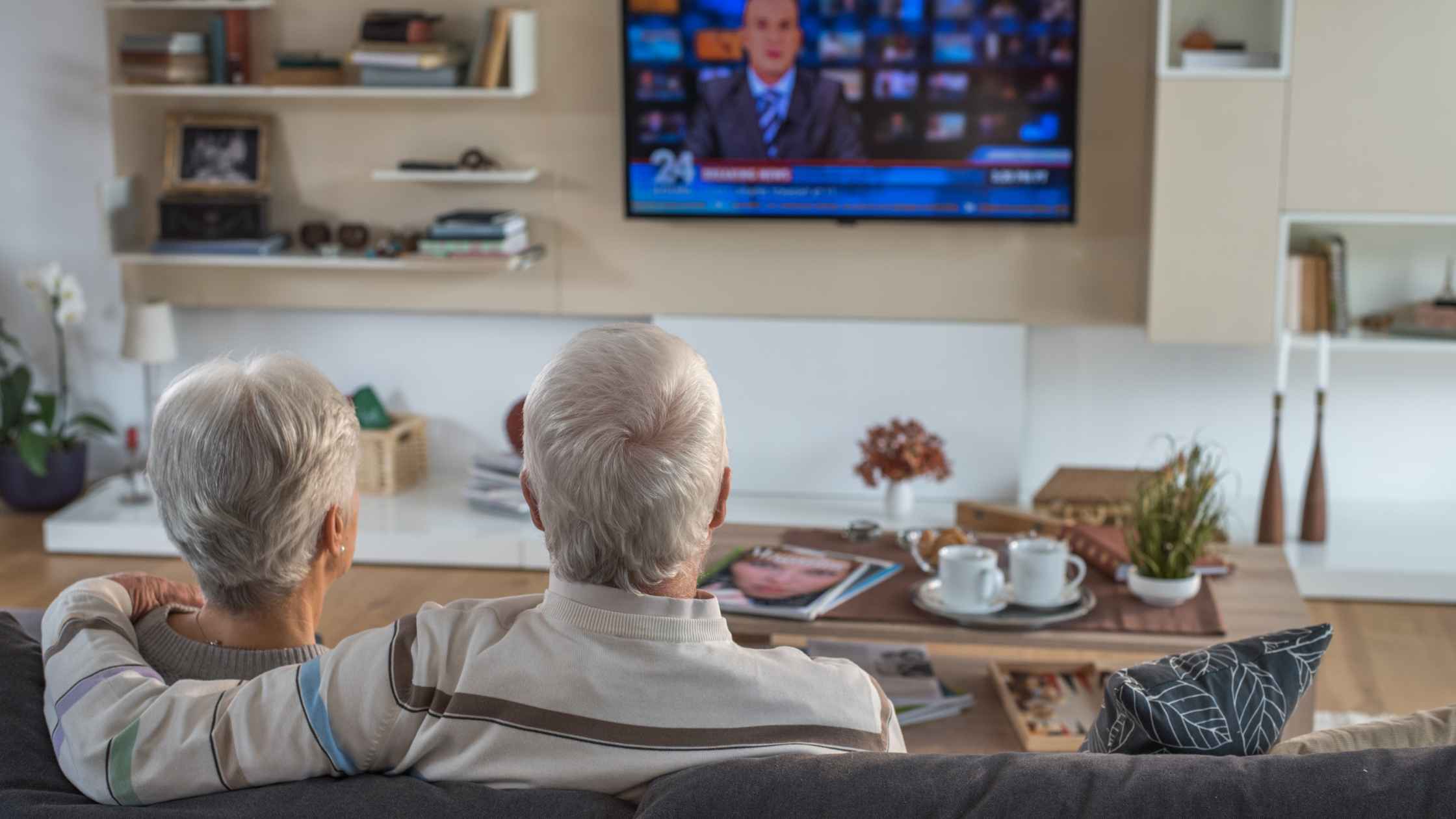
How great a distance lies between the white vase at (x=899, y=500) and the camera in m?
3.95

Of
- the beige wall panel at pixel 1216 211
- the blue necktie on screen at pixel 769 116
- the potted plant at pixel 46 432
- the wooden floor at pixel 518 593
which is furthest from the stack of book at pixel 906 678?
the potted plant at pixel 46 432

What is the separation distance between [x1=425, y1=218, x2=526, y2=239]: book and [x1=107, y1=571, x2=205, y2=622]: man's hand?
8.20ft

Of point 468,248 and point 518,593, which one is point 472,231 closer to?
point 468,248

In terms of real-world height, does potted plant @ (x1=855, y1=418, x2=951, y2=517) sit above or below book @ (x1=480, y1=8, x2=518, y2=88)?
below

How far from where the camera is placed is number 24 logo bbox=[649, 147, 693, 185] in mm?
3969

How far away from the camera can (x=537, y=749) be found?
1143 millimetres

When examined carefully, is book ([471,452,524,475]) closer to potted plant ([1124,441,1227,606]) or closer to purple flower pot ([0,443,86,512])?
purple flower pot ([0,443,86,512])

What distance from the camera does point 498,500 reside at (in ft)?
13.4

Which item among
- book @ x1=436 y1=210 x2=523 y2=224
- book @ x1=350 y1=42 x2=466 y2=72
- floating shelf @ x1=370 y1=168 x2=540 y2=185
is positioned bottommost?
book @ x1=436 y1=210 x2=523 y2=224

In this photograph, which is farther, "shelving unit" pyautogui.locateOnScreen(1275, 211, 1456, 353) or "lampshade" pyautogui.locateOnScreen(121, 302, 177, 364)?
"lampshade" pyautogui.locateOnScreen(121, 302, 177, 364)

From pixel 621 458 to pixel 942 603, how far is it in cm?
113

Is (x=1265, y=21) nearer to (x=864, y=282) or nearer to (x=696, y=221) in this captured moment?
(x=864, y=282)

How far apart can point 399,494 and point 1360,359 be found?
123 inches

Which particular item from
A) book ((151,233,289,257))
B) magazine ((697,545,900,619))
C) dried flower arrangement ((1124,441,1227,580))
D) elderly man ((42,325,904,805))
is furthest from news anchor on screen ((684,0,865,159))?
elderly man ((42,325,904,805))
